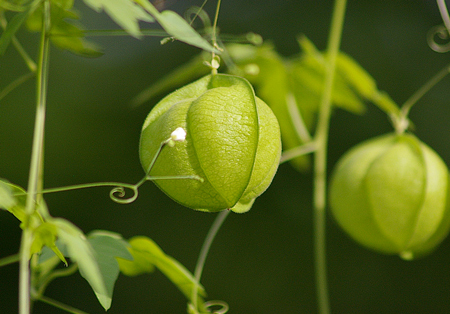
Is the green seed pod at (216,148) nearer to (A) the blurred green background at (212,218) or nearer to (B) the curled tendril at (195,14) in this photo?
(B) the curled tendril at (195,14)

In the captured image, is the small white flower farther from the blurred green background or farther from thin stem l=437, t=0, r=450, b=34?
the blurred green background

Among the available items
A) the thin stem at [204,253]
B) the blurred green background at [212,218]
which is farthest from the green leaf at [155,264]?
the blurred green background at [212,218]

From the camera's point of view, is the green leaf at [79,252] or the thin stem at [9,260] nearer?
the green leaf at [79,252]

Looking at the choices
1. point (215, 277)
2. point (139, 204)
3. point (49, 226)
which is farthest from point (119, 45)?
point (49, 226)

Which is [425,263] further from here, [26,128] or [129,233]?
[26,128]

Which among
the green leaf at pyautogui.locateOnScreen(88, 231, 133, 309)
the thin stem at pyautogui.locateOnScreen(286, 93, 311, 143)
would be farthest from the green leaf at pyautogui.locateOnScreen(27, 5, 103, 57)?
the thin stem at pyautogui.locateOnScreen(286, 93, 311, 143)

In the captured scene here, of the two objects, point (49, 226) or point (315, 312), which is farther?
point (315, 312)
